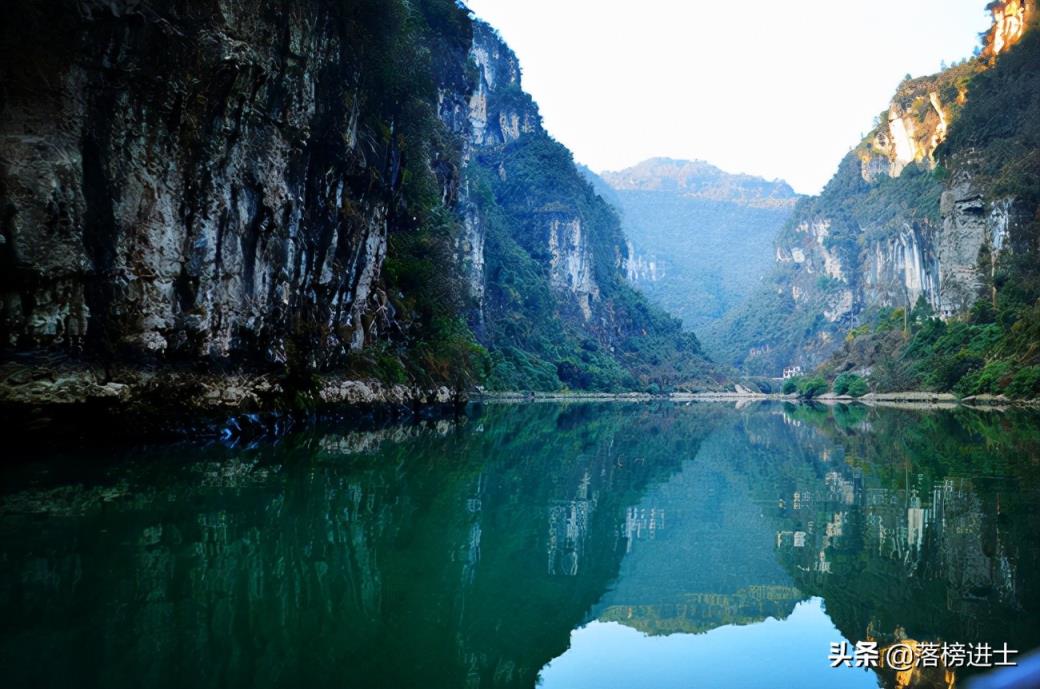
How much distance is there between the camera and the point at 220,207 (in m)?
21.1

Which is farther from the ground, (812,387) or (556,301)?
(556,301)

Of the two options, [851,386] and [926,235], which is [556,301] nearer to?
[851,386]

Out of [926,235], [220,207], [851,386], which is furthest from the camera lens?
[926,235]

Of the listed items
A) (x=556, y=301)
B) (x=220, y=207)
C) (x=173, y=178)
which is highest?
(x=556, y=301)

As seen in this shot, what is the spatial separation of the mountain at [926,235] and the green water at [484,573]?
157ft

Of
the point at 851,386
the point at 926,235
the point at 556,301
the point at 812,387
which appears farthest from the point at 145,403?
the point at 926,235

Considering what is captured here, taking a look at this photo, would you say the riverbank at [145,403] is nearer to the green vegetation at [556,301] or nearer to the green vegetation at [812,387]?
the green vegetation at [556,301]

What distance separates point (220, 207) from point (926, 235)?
337 feet

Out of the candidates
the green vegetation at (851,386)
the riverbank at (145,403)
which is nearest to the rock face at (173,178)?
the riverbank at (145,403)

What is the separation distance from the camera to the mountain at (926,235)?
67.2 metres

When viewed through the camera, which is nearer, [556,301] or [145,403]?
[145,403]

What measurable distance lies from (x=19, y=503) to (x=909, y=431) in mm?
28275

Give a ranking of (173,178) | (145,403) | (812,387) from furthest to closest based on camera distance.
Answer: (812,387) < (173,178) < (145,403)

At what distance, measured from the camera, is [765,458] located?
2041 cm
